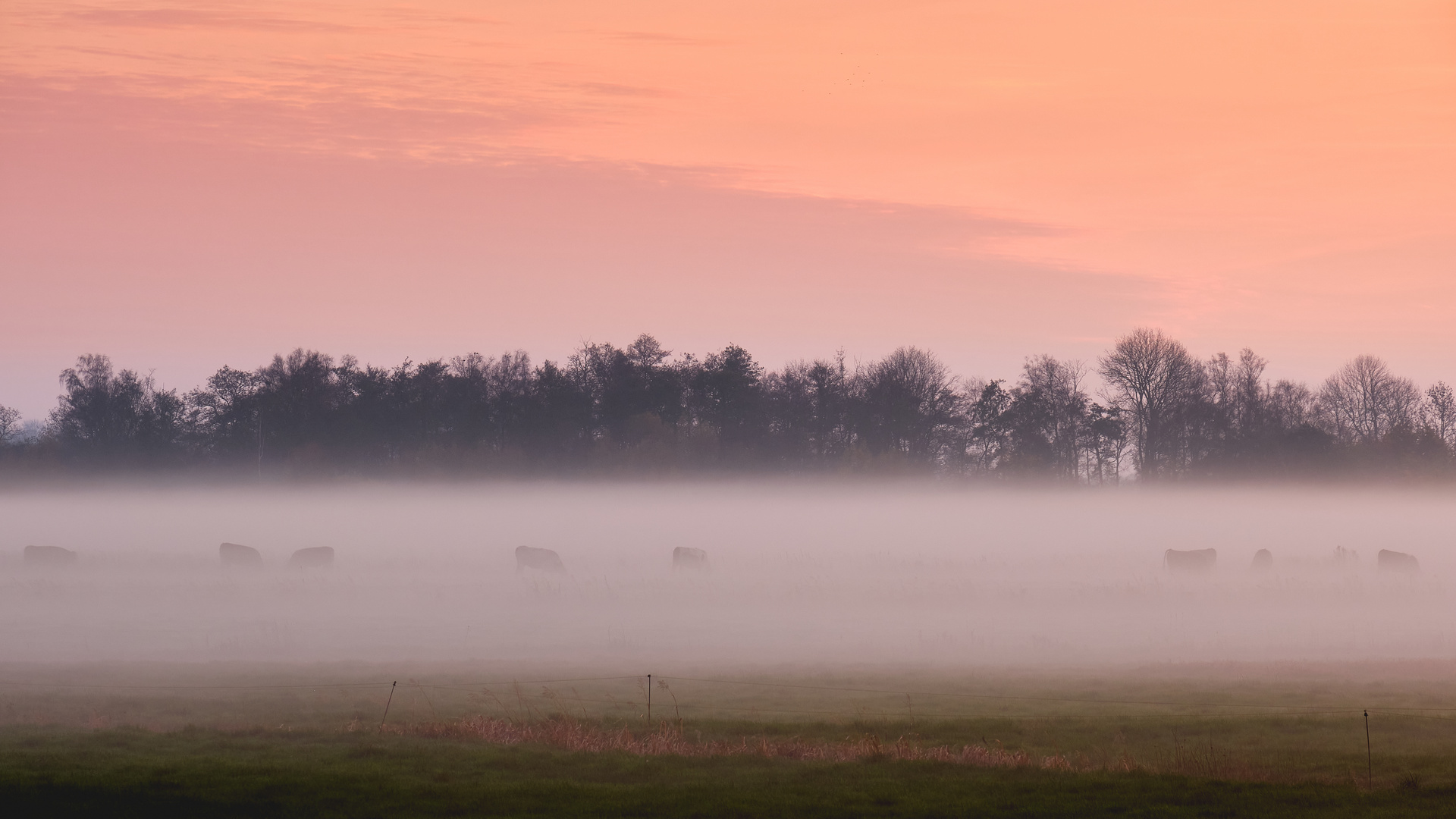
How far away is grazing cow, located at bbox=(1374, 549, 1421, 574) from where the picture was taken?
51625 mm

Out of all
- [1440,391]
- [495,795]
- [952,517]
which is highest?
[1440,391]

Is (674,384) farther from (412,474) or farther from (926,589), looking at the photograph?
(926,589)

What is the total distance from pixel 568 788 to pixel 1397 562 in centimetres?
4914

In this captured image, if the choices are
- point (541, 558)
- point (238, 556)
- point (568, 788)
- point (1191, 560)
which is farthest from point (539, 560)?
point (568, 788)

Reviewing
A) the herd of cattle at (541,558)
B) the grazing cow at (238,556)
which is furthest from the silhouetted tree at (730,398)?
the grazing cow at (238,556)

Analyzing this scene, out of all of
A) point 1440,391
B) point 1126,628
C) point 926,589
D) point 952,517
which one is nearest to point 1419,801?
point 1126,628

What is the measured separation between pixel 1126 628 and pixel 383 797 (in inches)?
1283

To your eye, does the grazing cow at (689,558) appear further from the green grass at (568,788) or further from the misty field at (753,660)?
the green grass at (568,788)

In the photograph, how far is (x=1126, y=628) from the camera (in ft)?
136

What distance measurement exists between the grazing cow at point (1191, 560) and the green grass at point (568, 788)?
42.9 metres

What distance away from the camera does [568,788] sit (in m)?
16.0

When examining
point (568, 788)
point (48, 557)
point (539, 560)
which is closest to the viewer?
point (568, 788)

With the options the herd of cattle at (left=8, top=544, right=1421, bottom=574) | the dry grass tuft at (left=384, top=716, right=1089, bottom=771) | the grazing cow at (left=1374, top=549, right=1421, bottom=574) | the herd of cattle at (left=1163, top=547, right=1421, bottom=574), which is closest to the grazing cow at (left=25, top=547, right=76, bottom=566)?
the herd of cattle at (left=8, top=544, right=1421, bottom=574)

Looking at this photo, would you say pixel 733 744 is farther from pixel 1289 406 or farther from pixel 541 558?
pixel 1289 406
